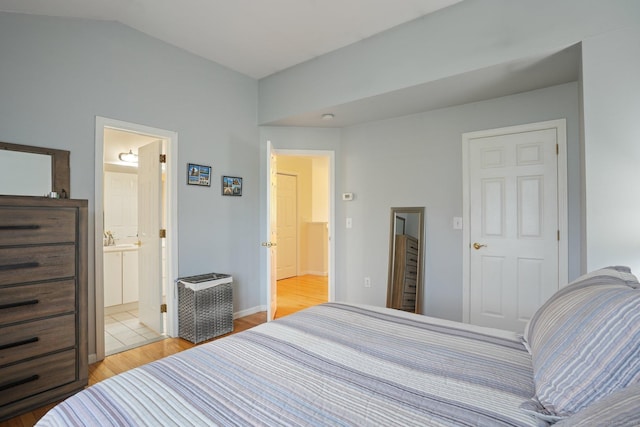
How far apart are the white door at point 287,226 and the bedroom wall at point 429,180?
2.26 meters

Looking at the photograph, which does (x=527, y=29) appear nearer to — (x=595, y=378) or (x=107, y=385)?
(x=595, y=378)

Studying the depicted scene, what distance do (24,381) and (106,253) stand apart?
6.59 ft

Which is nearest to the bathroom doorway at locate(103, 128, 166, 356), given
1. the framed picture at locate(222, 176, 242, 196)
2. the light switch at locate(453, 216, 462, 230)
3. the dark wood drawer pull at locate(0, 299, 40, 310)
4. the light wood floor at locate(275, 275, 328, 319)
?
the framed picture at locate(222, 176, 242, 196)

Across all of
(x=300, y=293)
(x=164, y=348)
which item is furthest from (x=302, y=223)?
(x=164, y=348)

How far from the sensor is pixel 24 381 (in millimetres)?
1929

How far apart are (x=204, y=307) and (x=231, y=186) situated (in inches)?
54.7

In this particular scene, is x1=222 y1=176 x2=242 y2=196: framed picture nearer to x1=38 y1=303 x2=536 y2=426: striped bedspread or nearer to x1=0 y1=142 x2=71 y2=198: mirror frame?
x1=0 y1=142 x2=71 y2=198: mirror frame

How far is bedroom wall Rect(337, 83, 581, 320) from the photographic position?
2.74m

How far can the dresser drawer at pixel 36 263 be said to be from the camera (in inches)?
73.4

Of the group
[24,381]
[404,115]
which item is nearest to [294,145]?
[404,115]

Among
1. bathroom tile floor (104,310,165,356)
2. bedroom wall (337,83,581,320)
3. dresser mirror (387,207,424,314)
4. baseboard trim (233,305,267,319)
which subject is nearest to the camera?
bedroom wall (337,83,581,320)

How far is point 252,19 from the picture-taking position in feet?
8.85

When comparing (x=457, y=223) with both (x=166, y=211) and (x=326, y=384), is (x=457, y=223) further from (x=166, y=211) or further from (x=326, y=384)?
(x=166, y=211)

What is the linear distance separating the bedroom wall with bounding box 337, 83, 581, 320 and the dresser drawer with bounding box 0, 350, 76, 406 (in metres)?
2.79
